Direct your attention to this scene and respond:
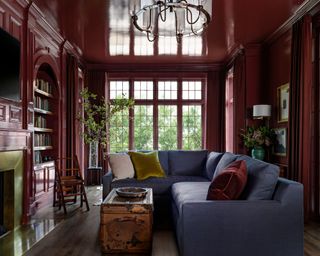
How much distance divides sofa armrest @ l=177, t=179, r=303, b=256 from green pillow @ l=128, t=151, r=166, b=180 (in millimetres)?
2441

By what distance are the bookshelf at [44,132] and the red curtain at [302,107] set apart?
12.2ft

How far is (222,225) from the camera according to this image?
2783 mm

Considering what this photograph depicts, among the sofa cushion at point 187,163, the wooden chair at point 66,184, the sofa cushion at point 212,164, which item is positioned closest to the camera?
the sofa cushion at point 212,164

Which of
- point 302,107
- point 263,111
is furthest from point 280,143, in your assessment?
point 302,107

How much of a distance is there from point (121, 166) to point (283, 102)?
285cm

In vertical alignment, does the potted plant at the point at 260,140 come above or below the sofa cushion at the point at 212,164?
above

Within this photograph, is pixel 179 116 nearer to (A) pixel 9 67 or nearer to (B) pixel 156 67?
(B) pixel 156 67

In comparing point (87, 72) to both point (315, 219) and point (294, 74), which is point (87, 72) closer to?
point (294, 74)

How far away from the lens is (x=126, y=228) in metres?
3.40

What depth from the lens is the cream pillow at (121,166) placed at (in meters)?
5.20

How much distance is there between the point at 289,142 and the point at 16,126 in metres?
3.67

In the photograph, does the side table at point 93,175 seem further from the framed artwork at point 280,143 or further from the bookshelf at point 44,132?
the framed artwork at point 280,143

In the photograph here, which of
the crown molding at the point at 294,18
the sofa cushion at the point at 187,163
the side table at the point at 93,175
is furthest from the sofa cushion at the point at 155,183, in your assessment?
the side table at the point at 93,175

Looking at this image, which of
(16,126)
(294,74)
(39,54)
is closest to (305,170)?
(294,74)
